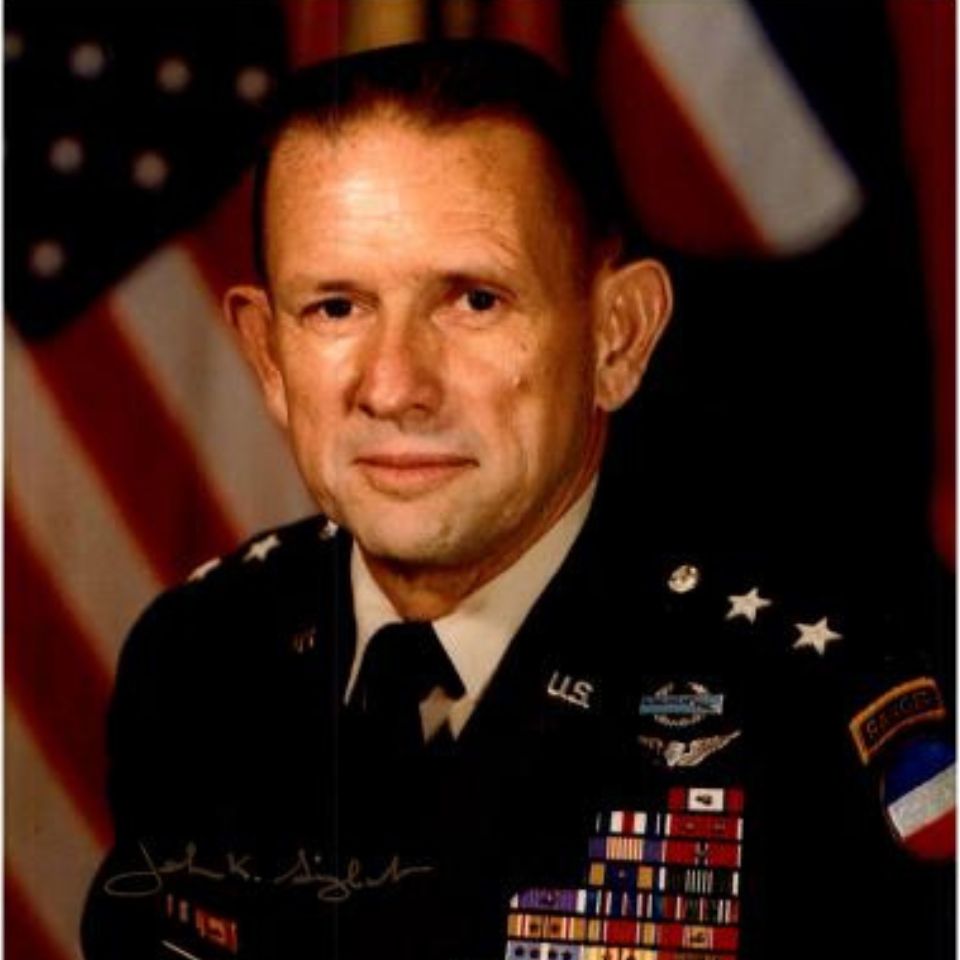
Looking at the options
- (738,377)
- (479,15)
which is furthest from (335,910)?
(479,15)

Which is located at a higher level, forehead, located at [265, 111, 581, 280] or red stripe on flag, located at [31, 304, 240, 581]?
forehead, located at [265, 111, 581, 280]

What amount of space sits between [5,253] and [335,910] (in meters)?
0.80

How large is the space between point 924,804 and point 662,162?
68 centimetres

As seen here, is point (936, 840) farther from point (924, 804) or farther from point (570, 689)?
point (570, 689)

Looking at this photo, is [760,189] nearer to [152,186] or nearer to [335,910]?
[152,186]

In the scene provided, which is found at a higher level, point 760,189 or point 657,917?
point 760,189

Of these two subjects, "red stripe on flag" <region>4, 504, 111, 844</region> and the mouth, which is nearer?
the mouth

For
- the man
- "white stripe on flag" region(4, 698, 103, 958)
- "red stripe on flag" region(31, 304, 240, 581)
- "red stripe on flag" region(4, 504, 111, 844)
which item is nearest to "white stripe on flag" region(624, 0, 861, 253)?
the man

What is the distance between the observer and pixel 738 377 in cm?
157

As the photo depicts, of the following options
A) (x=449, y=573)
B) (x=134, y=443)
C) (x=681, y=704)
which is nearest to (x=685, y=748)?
(x=681, y=704)

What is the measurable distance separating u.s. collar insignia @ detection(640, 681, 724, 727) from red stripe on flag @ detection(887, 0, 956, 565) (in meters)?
0.27

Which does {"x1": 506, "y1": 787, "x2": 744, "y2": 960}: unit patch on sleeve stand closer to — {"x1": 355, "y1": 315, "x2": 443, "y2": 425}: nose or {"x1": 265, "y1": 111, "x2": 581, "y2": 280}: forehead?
{"x1": 355, "y1": 315, "x2": 443, "y2": 425}: nose

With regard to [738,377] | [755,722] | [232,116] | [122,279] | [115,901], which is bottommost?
Result: [115,901]

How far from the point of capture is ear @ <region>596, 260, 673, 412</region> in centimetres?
159
